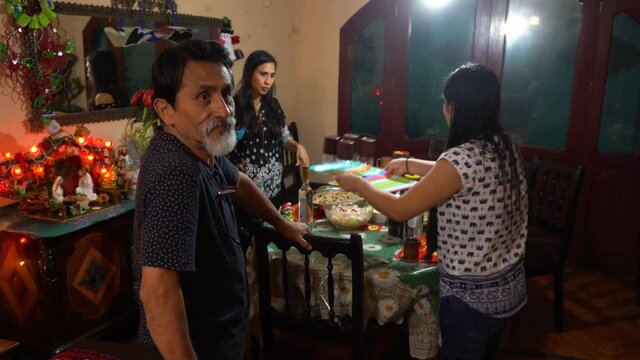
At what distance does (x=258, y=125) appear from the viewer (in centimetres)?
258

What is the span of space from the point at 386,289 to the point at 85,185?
1.58 meters

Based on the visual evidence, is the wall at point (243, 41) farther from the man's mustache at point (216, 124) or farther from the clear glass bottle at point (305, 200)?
the man's mustache at point (216, 124)

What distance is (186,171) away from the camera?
39.0 inches

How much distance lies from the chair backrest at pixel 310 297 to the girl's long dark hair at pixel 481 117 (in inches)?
16.8

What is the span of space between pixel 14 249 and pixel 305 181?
1.27m

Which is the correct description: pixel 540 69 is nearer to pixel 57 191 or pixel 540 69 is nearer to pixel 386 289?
pixel 386 289

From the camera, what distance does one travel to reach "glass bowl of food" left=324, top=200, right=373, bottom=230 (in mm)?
2031

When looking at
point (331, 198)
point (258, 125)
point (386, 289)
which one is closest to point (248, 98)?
point (258, 125)

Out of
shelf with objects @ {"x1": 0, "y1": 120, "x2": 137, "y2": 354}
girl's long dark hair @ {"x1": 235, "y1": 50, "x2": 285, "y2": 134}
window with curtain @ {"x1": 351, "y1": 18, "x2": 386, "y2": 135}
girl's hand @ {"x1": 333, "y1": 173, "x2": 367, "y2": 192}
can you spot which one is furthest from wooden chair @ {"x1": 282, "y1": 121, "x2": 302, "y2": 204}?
girl's hand @ {"x1": 333, "y1": 173, "x2": 367, "y2": 192}

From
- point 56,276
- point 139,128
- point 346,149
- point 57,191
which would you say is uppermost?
point 139,128

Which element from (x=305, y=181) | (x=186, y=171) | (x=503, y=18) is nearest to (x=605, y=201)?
(x=503, y=18)

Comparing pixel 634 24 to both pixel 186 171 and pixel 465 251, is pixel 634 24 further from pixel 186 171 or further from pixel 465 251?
pixel 186 171

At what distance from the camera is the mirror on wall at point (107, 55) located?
2.53 meters

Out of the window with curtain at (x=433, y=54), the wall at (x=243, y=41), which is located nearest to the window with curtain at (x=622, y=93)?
the window with curtain at (x=433, y=54)
